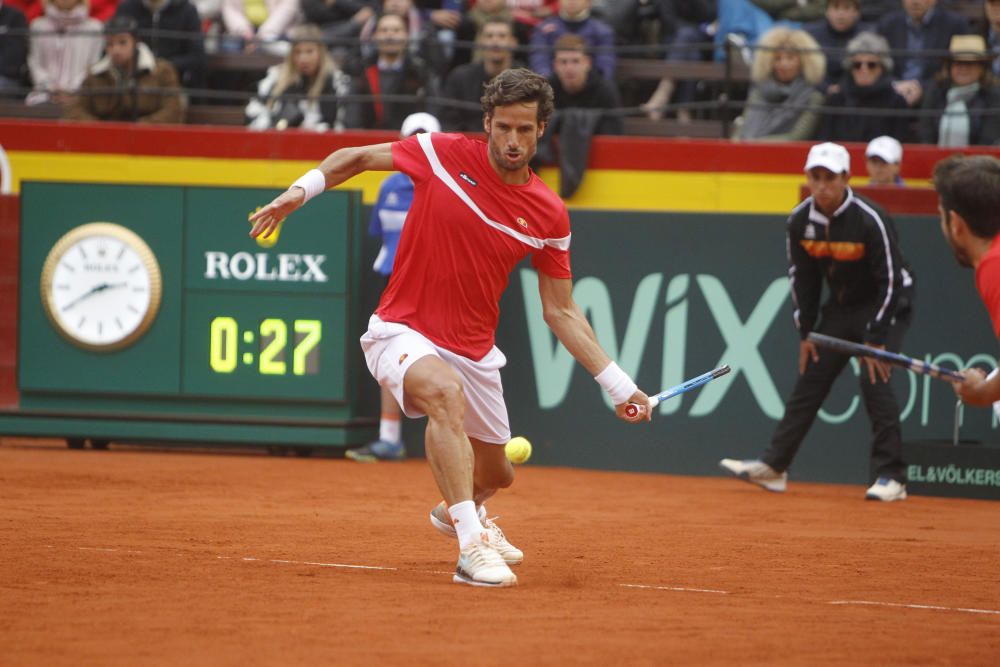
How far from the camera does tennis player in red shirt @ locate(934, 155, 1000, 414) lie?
5.88m

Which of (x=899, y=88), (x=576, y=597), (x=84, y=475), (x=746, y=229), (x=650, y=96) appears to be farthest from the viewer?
(x=650, y=96)

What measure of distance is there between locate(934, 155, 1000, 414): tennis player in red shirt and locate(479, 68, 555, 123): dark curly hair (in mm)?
1832

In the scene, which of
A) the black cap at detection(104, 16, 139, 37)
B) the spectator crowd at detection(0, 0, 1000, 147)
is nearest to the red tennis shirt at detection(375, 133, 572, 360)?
the spectator crowd at detection(0, 0, 1000, 147)

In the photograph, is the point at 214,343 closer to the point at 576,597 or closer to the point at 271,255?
the point at 271,255

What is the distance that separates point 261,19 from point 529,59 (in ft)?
10.7

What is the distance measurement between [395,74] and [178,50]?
2.51 m

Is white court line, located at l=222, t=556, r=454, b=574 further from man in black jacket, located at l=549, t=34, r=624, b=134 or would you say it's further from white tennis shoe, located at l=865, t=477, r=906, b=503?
man in black jacket, located at l=549, t=34, r=624, b=134

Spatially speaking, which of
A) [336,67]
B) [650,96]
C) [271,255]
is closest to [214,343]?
[271,255]

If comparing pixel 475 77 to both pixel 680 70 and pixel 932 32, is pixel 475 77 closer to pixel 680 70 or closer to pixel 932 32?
pixel 680 70

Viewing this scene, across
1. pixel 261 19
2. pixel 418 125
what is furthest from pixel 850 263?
pixel 261 19

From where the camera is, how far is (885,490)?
11008mm

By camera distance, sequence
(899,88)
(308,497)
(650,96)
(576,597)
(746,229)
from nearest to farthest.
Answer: (576,597) → (308,497) → (746,229) → (899,88) → (650,96)

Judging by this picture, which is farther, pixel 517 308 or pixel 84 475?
pixel 517 308

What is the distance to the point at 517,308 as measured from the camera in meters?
12.9
